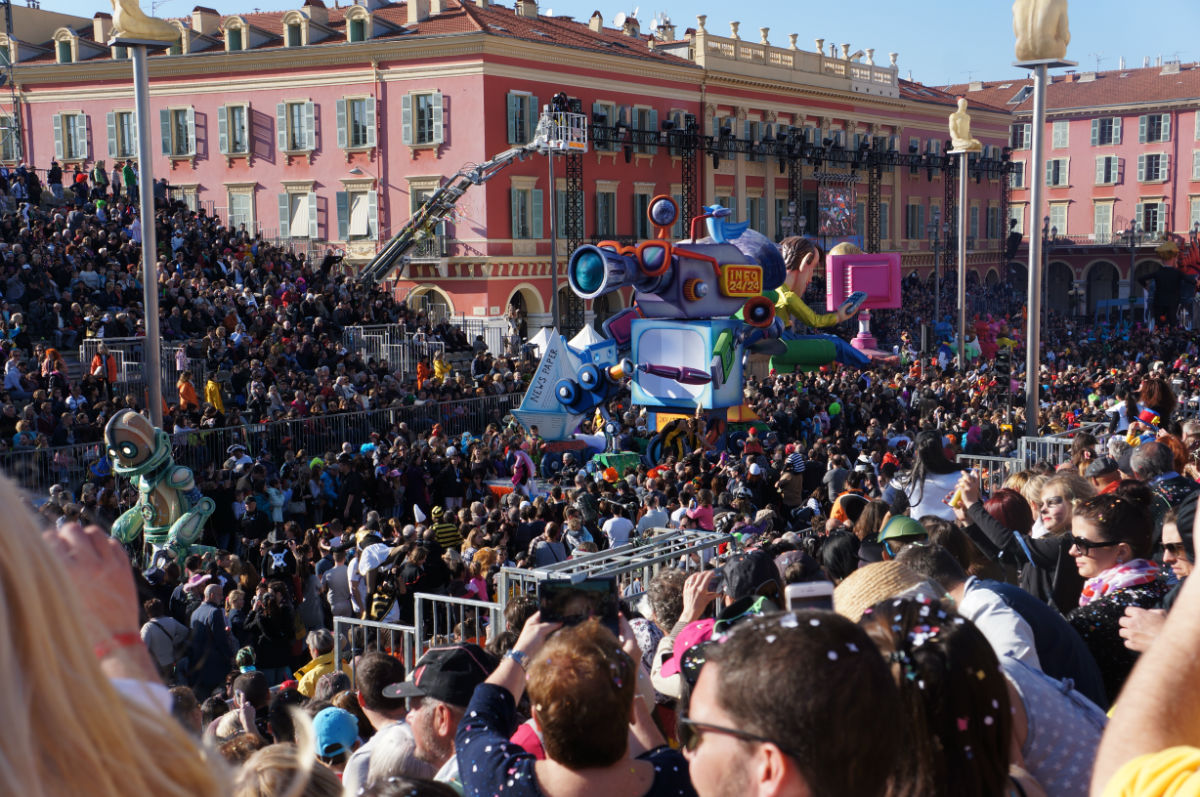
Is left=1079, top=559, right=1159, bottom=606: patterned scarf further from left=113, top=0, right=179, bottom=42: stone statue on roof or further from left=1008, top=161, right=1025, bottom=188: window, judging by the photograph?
left=1008, top=161, right=1025, bottom=188: window

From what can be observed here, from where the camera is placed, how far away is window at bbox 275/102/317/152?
39.6m

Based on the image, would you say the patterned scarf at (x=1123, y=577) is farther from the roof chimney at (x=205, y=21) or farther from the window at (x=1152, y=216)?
the window at (x=1152, y=216)

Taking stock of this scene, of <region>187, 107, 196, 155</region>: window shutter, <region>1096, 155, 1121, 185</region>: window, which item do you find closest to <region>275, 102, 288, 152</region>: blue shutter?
<region>187, 107, 196, 155</region>: window shutter

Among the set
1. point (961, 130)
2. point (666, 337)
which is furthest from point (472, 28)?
point (666, 337)

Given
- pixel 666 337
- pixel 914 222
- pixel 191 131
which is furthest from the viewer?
pixel 914 222

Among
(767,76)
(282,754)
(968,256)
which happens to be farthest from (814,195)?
(282,754)

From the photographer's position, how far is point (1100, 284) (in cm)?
6556

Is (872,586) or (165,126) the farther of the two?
(165,126)

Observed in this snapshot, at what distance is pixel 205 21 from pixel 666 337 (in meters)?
27.2

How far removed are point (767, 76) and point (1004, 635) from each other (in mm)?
45522

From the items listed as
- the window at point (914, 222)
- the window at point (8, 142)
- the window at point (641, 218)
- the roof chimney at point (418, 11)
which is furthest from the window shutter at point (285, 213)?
the window at point (914, 222)

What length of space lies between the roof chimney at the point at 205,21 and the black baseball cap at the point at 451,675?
4080 centimetres

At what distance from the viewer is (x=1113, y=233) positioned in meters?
64.4

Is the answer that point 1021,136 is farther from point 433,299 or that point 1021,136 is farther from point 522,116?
point 433,299
